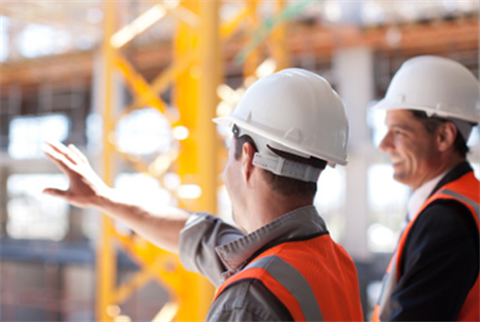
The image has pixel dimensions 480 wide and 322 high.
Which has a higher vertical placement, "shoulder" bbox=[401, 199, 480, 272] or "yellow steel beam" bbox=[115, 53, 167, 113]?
"yellow steel beam" bbox=[115, 53, 167, 113]

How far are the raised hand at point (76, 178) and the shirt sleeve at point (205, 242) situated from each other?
0.41 meters

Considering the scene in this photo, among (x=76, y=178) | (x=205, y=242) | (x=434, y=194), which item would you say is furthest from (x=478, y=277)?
(x=76, y=178)

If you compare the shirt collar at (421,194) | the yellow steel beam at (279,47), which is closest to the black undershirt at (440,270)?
the shirt collar at (421,194)

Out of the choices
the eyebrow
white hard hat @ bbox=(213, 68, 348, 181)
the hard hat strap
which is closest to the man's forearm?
white hard hat @ bbox=(213, 68, 348, 181)

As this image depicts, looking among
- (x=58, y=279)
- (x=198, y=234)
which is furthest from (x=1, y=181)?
(x=198, y=234)

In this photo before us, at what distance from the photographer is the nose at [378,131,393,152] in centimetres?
265

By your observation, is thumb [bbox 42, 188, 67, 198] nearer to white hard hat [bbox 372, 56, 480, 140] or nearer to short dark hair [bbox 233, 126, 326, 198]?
short dark hair [bbox 233, 126, 326, 198]

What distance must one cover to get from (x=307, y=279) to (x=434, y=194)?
3.62 feet

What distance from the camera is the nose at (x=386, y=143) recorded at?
265cm

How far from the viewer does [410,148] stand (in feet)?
8.41

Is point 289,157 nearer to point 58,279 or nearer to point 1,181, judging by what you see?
point 58,279

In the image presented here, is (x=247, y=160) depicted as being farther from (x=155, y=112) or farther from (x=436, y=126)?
(x=155, y=112)

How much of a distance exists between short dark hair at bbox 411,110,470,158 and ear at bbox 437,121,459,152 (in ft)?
0.07

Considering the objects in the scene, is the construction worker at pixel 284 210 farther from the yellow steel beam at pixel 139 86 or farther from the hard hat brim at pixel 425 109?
the yellow steel beam at pixel 139 86
